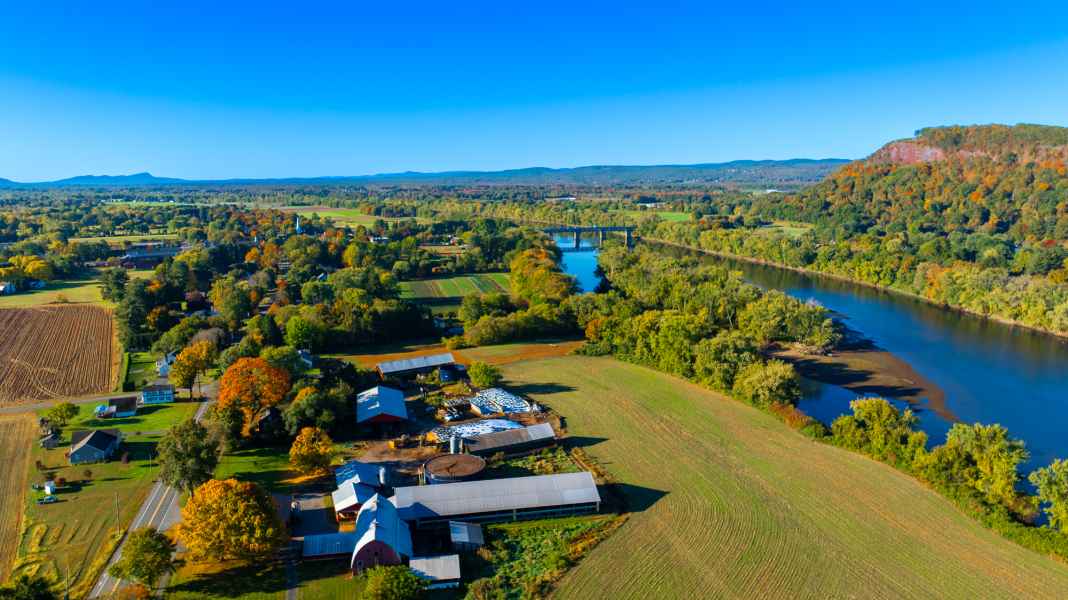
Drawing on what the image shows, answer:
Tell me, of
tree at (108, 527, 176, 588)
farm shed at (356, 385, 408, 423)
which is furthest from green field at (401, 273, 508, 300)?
tree at (108, 527, 176, 588)

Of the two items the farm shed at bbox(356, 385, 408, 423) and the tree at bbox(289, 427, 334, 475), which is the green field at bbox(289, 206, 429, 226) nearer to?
the farm shed at bbox(356, 385, 408, 423)

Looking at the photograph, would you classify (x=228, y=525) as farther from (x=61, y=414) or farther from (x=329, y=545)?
(x=61, y=414)

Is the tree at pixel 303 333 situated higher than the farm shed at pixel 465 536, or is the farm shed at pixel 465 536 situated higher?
the tree at pixel 303 333

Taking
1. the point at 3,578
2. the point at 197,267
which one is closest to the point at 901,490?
the point at 3,578

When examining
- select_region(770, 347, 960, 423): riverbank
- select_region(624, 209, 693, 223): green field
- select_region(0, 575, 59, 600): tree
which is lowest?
select_region(770, 347, 960, 423): riverbank

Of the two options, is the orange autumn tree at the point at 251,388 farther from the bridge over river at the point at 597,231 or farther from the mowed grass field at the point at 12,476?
the bridge over river at the point at 597,231

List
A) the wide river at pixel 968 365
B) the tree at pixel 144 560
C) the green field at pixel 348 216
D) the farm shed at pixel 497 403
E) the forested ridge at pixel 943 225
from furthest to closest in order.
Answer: the green field at pixel 348 216
the forested ridge at pixel 943 225
the wide river at pixel 968 365
the farm shed at pixel 497 403
the tree at pixel 144 560

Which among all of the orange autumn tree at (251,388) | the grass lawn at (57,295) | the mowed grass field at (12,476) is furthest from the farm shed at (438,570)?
the grass lawn at (57,295)
